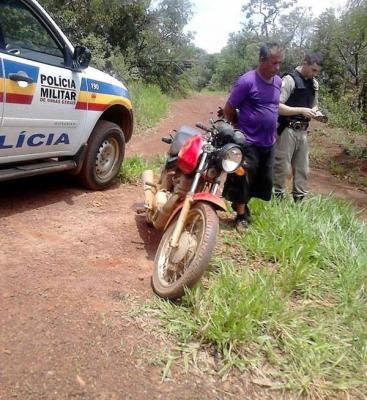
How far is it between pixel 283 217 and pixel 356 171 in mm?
6698

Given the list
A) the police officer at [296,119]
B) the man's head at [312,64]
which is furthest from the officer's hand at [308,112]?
the man's head at [312,64]

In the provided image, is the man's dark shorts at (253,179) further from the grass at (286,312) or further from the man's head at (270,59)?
the man's head at (270,59)

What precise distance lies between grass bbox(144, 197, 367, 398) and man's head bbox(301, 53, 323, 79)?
1.69 m

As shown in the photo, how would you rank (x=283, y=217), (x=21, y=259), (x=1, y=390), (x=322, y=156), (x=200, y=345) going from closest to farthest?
(x=1, y=390), (x=200, y=345), (x=21, y=259), (x=283, y=217), (x=322, y=156)

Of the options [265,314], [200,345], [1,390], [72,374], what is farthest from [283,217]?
[1,390]

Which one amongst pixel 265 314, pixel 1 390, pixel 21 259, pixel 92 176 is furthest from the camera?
pixel 92 176

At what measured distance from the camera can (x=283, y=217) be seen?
4090 mm

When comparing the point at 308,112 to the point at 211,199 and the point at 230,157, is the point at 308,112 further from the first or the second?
the point at 211,199

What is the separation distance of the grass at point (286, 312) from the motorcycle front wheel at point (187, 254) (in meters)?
0.11

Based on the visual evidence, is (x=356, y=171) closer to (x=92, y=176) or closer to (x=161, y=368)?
(x=92, y=176)

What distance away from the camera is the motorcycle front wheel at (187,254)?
268cm

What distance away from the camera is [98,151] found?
4.67 meters

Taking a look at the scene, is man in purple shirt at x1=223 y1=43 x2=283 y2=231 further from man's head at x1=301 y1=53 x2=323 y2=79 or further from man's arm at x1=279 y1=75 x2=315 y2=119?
man's head at x1=301 y1=53 x2=323 y2=79

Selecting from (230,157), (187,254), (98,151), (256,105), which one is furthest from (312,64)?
(187,254)
